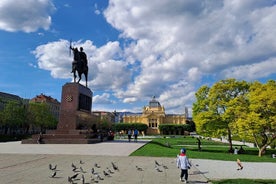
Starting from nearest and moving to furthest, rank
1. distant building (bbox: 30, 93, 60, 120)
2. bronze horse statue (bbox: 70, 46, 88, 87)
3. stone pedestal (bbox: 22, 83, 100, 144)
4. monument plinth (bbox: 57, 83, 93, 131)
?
stone pedestal (bbox: 22, 83, 100, 144)
monument plinth (bbox: 57, 83, 93, 131)
bronze horse statue (bbox: 70, 46, 88, 87)
distant building (bbox: 30, 93, 60, 120)

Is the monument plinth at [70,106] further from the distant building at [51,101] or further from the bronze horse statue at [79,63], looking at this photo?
the distant building at [51,101]

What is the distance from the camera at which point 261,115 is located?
27766mm

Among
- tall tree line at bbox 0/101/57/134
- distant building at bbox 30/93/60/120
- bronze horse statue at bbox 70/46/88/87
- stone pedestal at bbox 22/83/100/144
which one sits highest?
distant building at bbox 30/93/60/120

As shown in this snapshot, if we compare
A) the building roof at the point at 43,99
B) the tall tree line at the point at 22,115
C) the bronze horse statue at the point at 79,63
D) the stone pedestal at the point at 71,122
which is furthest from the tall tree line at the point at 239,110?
the building roof at the point at 43,99

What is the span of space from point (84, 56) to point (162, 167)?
79.7 feet

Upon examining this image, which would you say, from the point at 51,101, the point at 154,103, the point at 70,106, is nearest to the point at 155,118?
the point at 154,103

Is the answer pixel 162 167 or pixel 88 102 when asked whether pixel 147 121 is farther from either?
pixel 162 167

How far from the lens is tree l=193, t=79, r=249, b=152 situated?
3247cm

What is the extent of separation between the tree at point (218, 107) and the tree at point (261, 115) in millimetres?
3466

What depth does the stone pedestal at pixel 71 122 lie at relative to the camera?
27.9 m

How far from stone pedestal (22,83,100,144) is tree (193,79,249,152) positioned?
45.8 ft

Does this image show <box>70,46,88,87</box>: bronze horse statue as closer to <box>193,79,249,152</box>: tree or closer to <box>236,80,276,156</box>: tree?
<box>193,79,249,152</box>: tree

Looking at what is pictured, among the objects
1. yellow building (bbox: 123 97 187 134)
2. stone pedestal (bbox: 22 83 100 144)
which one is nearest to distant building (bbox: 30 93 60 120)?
yellow building (bbox: 123 97 187 134)

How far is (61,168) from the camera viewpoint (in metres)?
12.6
